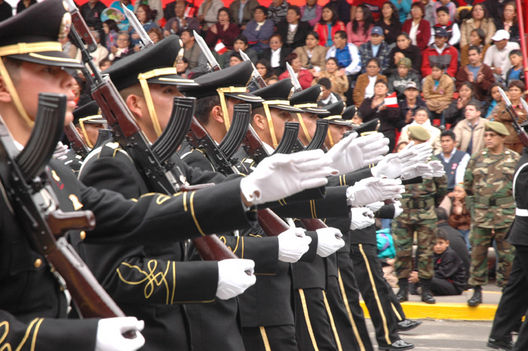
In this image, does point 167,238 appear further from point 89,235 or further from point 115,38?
point 115,38

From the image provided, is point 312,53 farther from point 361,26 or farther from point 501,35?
point 501,35

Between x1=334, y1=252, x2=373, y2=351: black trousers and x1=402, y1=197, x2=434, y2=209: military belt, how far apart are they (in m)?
2.37

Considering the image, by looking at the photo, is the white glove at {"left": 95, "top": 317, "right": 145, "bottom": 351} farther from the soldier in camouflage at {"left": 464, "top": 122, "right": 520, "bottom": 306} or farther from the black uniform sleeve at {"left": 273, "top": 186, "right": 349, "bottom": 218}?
the soldier in camouflage at {"left": 464, "top": 122, "right": 520, "bottom": 306}

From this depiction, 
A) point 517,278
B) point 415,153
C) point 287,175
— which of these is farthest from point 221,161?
point 517,278

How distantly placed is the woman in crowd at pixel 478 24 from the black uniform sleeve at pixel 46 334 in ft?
40.6

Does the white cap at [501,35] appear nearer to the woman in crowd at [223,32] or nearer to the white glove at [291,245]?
the woman in crowd at [223,32]

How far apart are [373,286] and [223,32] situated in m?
8.85

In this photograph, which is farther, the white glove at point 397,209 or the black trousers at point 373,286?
the white glove at point 397,209

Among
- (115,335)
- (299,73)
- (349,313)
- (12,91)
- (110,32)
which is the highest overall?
(12,91)

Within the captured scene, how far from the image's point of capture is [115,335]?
232 centimetres

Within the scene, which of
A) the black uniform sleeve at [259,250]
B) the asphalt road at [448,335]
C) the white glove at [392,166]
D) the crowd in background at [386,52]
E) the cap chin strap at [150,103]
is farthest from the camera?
the crowd in background at [386,52]

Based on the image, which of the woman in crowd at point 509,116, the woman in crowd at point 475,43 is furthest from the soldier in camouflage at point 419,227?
the woman in crowd at point 475,43

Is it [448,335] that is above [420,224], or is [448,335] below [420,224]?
below

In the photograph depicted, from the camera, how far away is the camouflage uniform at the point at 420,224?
9.48 m
